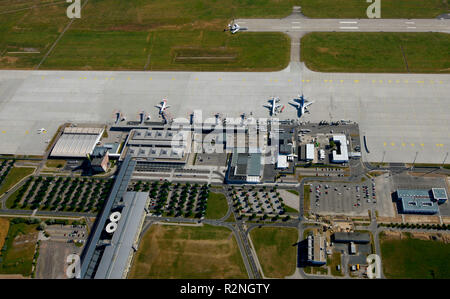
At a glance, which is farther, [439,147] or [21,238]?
[439,147]

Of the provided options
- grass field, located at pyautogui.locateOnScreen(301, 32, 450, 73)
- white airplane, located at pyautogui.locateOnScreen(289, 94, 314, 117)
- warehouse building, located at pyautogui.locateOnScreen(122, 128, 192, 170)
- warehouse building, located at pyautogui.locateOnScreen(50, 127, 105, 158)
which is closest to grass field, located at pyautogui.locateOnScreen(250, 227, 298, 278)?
warehouse building, located at pyautogui.locateOnScreen(122, 128, 192, 170)

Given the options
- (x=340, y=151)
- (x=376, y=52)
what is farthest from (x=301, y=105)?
(x=376, y=52)

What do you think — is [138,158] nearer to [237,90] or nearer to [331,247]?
[237,90]

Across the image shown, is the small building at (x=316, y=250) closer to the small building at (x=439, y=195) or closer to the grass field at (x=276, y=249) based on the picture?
the grass field at (x=276, y=249)

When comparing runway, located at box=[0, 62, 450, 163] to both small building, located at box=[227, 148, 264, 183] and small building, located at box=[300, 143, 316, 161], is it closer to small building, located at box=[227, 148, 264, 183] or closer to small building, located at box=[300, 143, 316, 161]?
small building, located at box=[300, 143, 316, 161]

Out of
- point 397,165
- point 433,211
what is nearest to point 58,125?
point 397,165

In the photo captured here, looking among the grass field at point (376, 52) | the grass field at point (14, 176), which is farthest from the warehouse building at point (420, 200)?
the grass field at point (14, 176)
